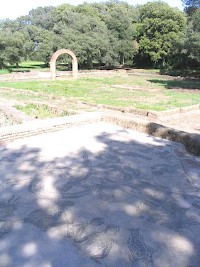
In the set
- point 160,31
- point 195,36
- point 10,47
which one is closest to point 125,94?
point 195,36

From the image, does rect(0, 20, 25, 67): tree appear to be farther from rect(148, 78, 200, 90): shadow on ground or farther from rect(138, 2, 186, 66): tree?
rect(138, 2, 186, 66): tree

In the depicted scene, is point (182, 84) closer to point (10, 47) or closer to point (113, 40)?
point (113, 40)

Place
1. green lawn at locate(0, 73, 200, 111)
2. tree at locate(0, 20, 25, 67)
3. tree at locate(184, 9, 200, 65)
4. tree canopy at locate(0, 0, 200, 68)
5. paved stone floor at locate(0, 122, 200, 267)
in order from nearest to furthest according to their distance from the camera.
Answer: paved stone floor at locate(0, 122, 200, 267), green lawn at locate(0, 73, 200, 111), tree at locate(184, 9, 200, 65), tree at locate(0, 20, 25, 67), tree canopy at locate(0, 0, 200, 68)

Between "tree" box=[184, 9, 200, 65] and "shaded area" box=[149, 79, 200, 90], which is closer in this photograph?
"tree" box=[184, 9, 200, 65]

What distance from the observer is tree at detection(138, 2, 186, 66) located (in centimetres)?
3791

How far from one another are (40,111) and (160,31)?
3233cm

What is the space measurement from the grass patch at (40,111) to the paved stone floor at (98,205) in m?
3.51

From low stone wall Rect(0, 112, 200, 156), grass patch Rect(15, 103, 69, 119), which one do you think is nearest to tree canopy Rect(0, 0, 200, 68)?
grass patch Rect(15, 103, 69, 119)

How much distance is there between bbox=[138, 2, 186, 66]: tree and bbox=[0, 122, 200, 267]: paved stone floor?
3405 centimetres

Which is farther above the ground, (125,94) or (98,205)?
(98,205)

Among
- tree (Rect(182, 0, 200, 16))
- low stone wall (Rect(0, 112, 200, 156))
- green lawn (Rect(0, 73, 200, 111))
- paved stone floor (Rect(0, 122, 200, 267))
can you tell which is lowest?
green lawn (Rect(0, 73, 200, 111))

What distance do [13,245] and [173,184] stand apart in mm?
2573

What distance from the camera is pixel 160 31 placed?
3897 cm

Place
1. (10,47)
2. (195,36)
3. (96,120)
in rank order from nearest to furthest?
(96,120), (195,36), (10,47)
